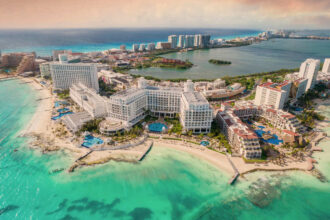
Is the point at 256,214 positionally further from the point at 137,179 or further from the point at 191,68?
the point at 191,68

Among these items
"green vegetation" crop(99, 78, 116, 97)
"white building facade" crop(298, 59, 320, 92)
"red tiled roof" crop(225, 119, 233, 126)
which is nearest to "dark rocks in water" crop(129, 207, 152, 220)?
"red tiled roof" crop(225, 119, 233, 126)

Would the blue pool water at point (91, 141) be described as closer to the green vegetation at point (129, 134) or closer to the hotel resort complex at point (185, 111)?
the hotel resort complex at point (185, 111)

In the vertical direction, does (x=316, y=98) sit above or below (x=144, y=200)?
above

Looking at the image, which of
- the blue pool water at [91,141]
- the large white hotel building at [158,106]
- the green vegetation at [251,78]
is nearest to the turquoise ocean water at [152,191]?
the blue pool water at [91,141]

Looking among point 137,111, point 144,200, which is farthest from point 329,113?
point 144,200

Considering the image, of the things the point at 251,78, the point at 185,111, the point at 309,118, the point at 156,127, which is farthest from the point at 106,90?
the point at 309,118

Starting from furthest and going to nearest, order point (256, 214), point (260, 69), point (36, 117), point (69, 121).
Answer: point (260, 69) → point (36, 117) → point (69, 121) → point (256, 214)

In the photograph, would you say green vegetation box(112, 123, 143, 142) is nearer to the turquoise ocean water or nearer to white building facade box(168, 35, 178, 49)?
the turquoise ocean water

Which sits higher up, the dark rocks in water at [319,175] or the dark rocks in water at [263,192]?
the dark rocks in water at [319,175]
